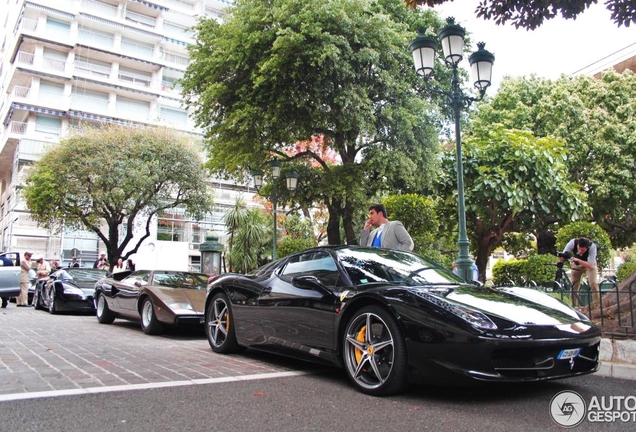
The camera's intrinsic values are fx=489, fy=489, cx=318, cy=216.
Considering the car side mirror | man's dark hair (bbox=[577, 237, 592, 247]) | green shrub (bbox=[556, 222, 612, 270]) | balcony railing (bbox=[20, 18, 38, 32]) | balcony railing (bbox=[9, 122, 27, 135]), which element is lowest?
the car side mirror

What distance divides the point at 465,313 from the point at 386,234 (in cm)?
330

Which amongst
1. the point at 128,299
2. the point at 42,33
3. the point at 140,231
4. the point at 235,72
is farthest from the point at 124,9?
the point at 128,299

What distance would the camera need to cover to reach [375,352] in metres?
3.87

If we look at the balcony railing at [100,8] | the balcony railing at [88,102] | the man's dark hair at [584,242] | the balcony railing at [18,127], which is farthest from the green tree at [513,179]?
the balcony railing at [100,8]

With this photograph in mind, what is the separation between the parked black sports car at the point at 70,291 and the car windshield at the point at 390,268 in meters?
9.49

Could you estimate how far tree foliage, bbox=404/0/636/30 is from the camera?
20.2 ft

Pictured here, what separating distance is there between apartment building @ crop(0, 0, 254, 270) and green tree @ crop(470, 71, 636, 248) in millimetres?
20597

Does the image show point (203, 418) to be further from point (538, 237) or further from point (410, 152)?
point (538, 237)

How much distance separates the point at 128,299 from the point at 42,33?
39017 millimetres

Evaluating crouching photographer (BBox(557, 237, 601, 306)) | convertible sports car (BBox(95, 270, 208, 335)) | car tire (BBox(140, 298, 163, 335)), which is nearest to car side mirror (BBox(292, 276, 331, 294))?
convertible sports car (BBox(95, 270, 208, 335))

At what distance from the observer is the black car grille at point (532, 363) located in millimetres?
3361

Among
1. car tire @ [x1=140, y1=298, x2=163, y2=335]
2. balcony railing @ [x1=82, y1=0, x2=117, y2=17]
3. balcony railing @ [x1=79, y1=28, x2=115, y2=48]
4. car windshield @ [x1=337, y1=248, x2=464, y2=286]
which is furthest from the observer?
balcony railing @ [x1=82, y1=0, x2=117, y2=17]

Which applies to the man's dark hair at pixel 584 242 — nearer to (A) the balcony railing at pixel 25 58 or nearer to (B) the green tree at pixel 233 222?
(B) the green tree at pixel 233 222

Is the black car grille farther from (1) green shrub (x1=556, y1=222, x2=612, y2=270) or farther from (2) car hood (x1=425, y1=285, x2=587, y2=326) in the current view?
(1) green shrub (x1=556, y1=222, x2=612, y2=270)
